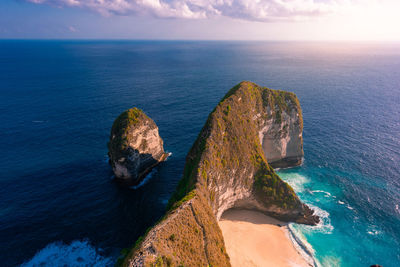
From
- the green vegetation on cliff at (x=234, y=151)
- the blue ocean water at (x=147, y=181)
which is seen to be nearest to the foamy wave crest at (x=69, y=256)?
the blue ocean water at (x=147, y=181)

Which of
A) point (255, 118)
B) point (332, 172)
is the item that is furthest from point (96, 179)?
point (332, 172)

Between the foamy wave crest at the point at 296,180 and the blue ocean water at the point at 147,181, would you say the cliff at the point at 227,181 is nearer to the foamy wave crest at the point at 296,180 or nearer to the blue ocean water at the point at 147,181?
the foamy wave crest at the point at 296,180

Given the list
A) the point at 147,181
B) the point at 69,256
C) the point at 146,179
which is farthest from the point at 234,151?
the point at 69,256

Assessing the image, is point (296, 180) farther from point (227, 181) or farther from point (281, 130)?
point (227, 181)

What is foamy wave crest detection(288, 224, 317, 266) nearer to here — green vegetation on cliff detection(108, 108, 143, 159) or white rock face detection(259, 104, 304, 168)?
white rock face detection(259, 104, 304, 168)

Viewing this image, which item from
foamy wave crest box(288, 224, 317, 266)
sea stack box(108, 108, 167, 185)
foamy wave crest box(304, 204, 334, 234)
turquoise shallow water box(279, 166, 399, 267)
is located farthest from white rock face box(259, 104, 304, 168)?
sea stack box(108, 108, 167, 185)

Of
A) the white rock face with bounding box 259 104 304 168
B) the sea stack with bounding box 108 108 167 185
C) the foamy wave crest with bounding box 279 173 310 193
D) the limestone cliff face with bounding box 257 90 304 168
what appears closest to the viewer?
the sea stack with bounding box 108 108 167 185
